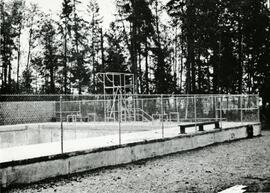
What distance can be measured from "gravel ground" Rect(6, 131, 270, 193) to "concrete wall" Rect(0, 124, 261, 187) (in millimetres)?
268

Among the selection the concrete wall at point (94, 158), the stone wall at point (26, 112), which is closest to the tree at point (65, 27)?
the stone wall at point (26, 112)

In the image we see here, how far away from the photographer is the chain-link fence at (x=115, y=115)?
70.9 ft

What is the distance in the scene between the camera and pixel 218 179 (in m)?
9.58

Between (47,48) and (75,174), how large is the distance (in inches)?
1546

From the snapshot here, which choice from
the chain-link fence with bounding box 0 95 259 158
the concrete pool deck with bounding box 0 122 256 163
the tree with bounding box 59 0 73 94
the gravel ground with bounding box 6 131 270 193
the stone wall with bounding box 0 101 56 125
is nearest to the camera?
the gravel ground with bounding box 6 131 270 193

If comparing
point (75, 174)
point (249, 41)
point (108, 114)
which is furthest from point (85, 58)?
point (75, 174)

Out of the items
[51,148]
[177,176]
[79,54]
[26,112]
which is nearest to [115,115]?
[26,112]

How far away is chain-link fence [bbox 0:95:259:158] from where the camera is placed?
21.6 meters

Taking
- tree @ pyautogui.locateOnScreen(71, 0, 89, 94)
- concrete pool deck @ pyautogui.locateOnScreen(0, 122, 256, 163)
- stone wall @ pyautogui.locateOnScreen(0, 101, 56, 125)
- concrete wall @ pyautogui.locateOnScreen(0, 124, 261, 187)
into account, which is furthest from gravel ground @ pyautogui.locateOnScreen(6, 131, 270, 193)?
tree @ pyautogui.locateOnScreen(71, 0, 89, 94)

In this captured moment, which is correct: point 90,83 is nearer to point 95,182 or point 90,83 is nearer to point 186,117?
point 186,117

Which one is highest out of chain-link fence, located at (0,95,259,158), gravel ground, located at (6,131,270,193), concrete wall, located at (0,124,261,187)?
chain-link fence, located at (0,95,259,158)

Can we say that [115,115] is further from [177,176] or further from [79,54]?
[79,54]

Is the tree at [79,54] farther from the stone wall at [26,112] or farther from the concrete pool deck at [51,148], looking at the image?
the concrete pool deck at [51,148]

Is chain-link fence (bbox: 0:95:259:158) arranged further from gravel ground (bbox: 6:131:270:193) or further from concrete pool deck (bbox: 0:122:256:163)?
gravel ground (bbox: 6:131:270:193)
